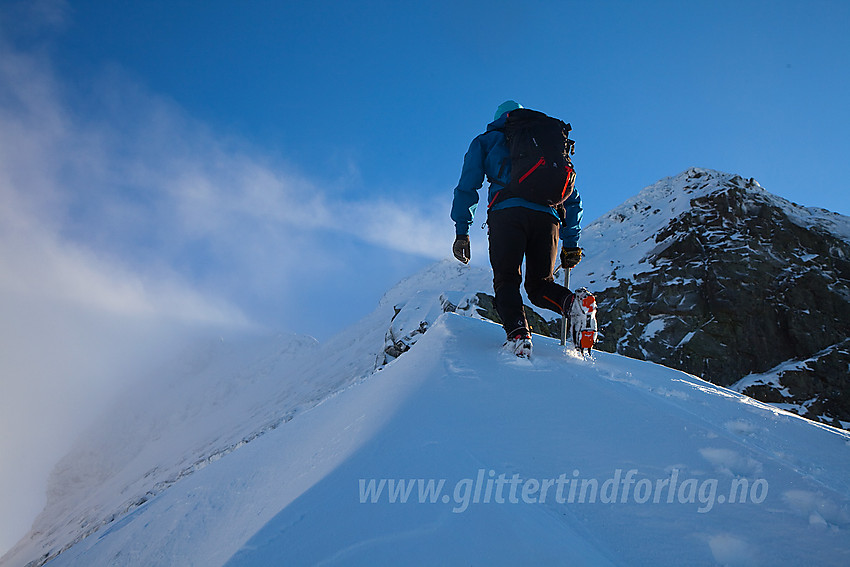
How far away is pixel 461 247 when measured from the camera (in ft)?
12.1

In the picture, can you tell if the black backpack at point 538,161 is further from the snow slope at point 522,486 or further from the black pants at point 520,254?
the snow slope at point 522,486

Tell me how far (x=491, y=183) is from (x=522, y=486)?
2632mm

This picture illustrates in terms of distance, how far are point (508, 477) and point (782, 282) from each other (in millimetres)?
22266

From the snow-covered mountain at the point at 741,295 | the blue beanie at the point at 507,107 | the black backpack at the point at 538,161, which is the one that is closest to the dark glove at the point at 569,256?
the black backpack at the point at 538,161

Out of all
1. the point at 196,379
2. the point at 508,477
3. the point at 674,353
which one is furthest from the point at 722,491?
the point at 196,379

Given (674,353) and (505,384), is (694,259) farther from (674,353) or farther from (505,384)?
(505,384)

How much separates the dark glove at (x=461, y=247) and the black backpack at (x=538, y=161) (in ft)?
1.74

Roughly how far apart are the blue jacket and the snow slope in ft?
5.21

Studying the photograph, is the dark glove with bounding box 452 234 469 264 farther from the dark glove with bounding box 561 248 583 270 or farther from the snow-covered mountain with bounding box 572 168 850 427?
the snow-covered mountain with bounding box 572 168 850 427

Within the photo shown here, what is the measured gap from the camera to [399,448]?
1.57 meters

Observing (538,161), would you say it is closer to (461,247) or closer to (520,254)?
(520,254)

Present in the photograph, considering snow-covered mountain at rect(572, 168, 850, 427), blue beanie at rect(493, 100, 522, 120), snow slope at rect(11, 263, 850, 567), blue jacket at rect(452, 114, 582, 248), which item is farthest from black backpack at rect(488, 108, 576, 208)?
snow-covered mountain at rect(572, 168, 850, 427)

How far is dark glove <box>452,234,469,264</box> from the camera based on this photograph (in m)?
3.70

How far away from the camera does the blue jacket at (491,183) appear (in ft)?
10.8
